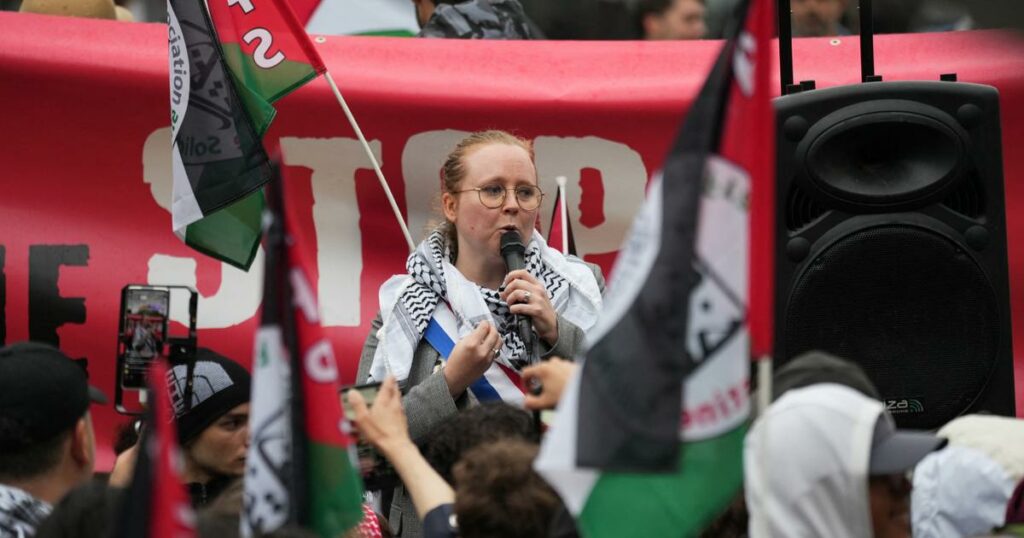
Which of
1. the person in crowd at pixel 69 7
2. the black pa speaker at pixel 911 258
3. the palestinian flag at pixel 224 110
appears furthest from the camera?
the person in crowd at pixel 69 7

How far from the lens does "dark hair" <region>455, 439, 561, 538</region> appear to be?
2723mm

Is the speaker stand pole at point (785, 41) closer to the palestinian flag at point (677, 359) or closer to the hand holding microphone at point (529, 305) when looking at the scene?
the hand holding microphone at point (529, 305)

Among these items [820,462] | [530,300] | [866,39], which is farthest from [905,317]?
[820,462]

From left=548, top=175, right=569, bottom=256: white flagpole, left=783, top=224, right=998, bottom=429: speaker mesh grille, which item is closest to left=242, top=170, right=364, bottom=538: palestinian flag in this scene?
left=783, top=224, right=998, bottom=429: speaker mesh grille

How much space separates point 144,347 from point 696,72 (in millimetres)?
2220

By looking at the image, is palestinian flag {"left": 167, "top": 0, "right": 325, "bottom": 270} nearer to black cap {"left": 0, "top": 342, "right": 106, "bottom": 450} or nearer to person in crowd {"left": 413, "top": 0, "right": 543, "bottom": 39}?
black cap {"left": 0, "top": 342, "right": 106, "bottom": 450}

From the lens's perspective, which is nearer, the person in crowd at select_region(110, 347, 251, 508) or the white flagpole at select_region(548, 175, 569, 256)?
the person in crowd at select_region(110, 347, 251, 508)

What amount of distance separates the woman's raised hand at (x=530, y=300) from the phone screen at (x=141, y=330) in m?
0.77

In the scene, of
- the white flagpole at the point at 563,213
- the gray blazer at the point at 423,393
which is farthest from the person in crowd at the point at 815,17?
the gray blazer at the point at 423,393

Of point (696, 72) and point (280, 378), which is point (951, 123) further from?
point (280, 378)

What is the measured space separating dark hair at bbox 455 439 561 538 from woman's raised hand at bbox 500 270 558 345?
99 centimetres

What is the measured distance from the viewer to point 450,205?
164 inches

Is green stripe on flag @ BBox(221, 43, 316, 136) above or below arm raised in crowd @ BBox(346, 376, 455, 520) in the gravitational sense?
above

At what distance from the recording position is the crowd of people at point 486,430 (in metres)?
2.56
